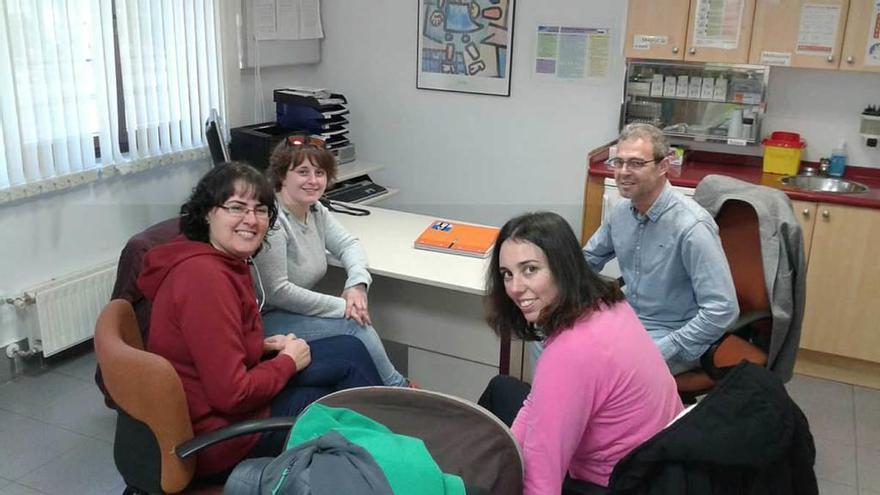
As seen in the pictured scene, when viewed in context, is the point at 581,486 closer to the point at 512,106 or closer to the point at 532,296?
the point at 532,296

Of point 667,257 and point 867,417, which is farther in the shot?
point 867,417

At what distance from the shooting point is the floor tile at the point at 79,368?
3316mm

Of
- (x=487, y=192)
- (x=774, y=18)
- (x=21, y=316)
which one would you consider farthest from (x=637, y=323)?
(x=487, y=192)

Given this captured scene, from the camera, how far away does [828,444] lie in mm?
2961

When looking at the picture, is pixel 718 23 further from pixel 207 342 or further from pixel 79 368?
pixel 79 368

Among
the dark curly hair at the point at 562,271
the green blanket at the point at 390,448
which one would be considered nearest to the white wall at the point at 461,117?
the dark curly hair at the point at 562,271

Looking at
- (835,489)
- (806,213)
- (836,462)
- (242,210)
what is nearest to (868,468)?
(836,462)

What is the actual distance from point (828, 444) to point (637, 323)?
1.81 meters

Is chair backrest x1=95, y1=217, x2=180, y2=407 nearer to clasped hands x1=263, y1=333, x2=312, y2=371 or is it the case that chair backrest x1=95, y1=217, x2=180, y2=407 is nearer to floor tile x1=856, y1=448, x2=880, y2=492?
clasped hands x1=263, y1=333, x2=312, y2=371

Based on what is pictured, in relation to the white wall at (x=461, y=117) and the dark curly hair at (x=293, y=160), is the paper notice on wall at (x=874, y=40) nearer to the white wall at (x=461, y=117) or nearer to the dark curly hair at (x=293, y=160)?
the white wall at (x=461, y=117)

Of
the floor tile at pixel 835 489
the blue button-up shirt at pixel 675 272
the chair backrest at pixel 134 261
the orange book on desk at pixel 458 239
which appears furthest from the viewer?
the orange book on desk at pixel 458 239

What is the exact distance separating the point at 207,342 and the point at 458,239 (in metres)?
1.32

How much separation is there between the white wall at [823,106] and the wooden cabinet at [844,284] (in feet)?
1.99

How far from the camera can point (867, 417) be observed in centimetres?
318
